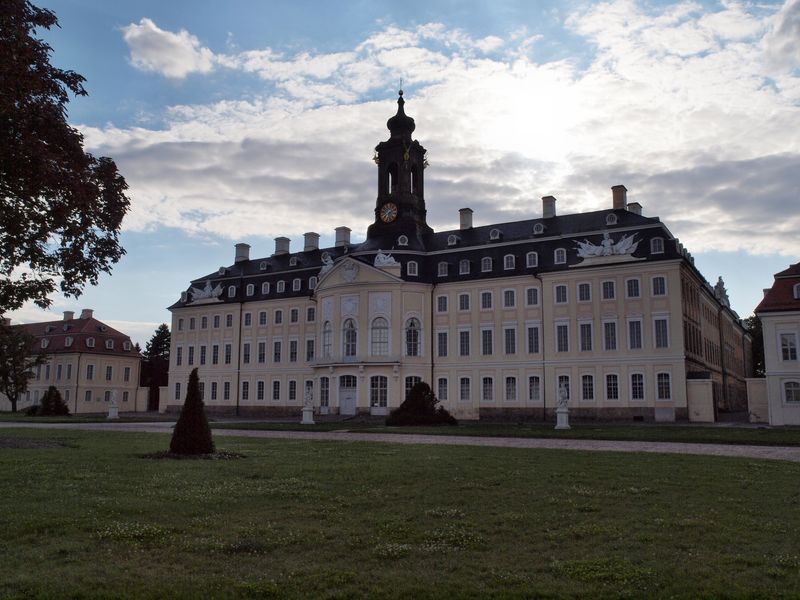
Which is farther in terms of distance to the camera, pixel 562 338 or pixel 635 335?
pixel 562 338

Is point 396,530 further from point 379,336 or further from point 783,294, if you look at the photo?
point 379,336

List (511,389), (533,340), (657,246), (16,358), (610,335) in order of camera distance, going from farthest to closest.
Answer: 1. (16,358)
2. (511,389)
3. (533,340)
4. (610,335)
5. (657,246)

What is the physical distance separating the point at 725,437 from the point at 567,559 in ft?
66.0

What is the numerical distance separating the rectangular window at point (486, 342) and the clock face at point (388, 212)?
1163 cm

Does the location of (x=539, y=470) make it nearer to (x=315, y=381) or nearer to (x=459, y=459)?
(x=459, y=459)

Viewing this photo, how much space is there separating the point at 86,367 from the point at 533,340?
46054 mm

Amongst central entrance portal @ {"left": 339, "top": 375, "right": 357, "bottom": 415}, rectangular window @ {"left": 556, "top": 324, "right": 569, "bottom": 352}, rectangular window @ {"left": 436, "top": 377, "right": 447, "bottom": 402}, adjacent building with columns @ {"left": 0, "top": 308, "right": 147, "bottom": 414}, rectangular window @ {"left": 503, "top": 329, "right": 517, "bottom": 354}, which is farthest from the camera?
adjacent building with columns @ {"left": 0, "top": 308, "right": 147, "bottom": 414}

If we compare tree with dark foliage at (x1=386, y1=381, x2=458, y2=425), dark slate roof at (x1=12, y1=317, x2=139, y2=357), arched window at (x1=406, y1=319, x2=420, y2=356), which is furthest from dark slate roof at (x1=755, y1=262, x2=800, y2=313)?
dark slate roof at (x1=12, y1=317, x2=139, y2=357)

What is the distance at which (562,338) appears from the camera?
4575cm

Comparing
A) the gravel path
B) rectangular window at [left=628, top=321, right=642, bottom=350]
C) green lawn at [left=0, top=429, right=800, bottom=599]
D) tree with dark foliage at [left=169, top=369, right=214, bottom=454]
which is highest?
rectangular window at [left=628, top=321, right=642, bottom=350]

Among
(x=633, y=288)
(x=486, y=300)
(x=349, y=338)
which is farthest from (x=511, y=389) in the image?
(x=349, y=338)

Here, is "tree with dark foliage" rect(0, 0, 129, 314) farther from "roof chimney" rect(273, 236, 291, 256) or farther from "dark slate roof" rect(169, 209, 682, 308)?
"roof chimney" rect(273, 236, 291, 256)

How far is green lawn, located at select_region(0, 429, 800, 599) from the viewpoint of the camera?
23.2ft

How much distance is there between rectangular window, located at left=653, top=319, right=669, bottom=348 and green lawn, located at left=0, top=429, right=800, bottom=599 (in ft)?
88.1
